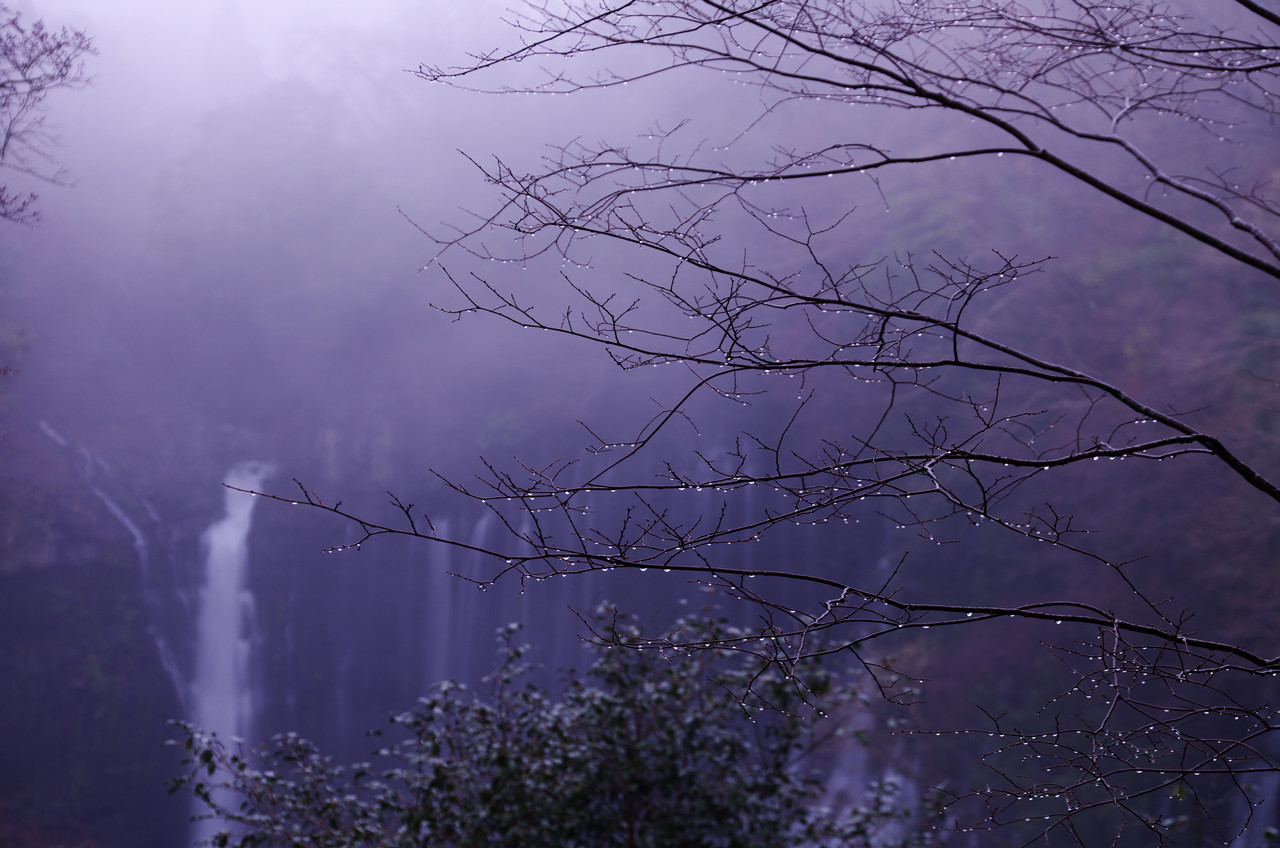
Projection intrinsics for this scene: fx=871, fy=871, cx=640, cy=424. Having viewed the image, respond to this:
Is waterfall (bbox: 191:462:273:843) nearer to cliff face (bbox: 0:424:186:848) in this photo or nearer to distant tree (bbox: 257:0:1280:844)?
cliff face (bbox: 0:424:186:848)

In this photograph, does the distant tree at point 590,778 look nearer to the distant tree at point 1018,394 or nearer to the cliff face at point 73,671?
the distant tree at point 1018,394

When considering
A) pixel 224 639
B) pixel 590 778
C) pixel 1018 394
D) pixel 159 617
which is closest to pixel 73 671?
pixel 159 617

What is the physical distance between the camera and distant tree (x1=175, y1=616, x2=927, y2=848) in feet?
10.6

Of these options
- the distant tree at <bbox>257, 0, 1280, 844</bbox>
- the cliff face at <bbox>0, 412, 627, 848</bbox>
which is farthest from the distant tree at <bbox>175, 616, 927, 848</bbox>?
the cliff face at <bbox>0, 412, 627, 848</bbox>

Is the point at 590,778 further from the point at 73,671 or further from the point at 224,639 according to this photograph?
the point at 73,671

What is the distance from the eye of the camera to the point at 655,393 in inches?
468

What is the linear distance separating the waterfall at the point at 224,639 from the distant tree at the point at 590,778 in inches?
235

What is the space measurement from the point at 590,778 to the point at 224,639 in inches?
283

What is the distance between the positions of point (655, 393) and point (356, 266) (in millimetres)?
4250

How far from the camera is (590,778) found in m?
3.29

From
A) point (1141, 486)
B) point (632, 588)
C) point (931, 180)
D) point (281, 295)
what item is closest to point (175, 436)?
point (281, 295)

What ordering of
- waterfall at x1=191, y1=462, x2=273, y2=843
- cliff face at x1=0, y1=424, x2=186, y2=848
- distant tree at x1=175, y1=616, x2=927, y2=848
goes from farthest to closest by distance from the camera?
1. waterfall at x1=191, y1=462, x2=273, y2=843
2. cliff face at x1=0, y1=424, x2=186, y2=848
3. distant tree at x1=175, y1=616, x2=927, y2=848

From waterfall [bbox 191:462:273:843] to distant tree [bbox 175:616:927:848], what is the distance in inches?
235

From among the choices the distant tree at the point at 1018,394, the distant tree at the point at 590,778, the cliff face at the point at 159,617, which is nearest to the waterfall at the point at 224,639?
the cliff face at the point at 159,617
